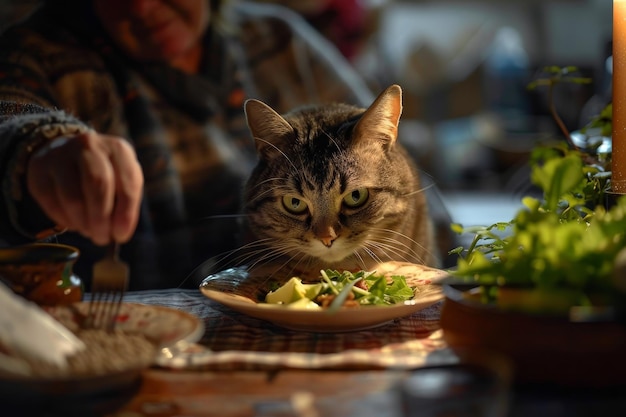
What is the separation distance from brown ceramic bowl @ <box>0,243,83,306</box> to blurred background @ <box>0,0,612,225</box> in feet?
12.2

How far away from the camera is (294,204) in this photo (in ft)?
3.73

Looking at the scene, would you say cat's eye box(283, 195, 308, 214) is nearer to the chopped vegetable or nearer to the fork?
the chopped vegetable

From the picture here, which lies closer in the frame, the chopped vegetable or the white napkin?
the white napkin

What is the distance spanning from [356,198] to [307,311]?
0.34m

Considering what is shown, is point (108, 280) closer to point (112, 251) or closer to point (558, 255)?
point (112, 251)

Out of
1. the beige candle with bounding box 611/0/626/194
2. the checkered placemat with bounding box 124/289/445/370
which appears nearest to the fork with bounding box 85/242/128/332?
A: the checkered placemat with bounding box 124/289/445/370

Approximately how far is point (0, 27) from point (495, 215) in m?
2.60

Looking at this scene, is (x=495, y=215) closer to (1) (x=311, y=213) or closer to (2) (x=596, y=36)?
(2) (x=596, y=36)

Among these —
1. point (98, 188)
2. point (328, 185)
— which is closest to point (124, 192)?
point (98, 188)

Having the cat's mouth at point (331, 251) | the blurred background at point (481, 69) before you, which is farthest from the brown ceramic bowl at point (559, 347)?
the blurred background at point (481, 69)

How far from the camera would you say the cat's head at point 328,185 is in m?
1.09

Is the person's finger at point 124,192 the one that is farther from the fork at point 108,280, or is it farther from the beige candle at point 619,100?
the beige candle at point 619,100

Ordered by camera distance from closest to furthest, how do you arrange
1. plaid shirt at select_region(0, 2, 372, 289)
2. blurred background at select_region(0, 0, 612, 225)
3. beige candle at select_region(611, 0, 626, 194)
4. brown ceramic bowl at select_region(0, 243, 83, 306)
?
1. brown ceramic bowl at select_region(0, 243, 83, 306)
2. beige candle at select_region(611, 0, 626, 194)
3. plaid shirt at select_region(0, 2, 372, 289)
4. blurred background at select_region(0, 0, 612, 225)

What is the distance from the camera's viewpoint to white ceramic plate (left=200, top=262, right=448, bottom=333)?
839mm
